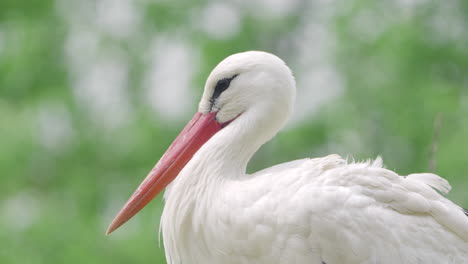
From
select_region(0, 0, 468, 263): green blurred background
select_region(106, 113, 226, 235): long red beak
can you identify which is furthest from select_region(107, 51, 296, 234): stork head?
select_region(0, 0, 468, 263): green blurred background

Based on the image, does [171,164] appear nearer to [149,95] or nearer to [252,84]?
[252,84]

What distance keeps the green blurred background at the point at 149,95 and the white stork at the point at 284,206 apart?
191 inches

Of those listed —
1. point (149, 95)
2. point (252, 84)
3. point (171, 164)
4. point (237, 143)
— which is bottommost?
point (149, 95)

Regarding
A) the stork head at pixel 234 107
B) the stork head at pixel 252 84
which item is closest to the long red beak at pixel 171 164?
the stork head at pixel 234 107

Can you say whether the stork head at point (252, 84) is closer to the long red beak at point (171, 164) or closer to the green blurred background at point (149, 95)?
the long red beak at point (171, 164)

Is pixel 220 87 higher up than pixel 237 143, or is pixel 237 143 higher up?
pixel 220 87

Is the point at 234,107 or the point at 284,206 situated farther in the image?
the point at 234,107

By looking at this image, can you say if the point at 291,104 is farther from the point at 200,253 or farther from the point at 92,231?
the point at 92,231

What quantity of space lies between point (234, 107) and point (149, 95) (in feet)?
21.5

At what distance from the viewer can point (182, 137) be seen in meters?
3.52

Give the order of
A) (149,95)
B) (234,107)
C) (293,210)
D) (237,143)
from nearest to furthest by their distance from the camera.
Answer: (293,210) → (237,143) → (234,107) → (149,95)

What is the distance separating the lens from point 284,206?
284cm

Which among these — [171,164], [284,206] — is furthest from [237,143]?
[284,206]

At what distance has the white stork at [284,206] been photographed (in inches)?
112
